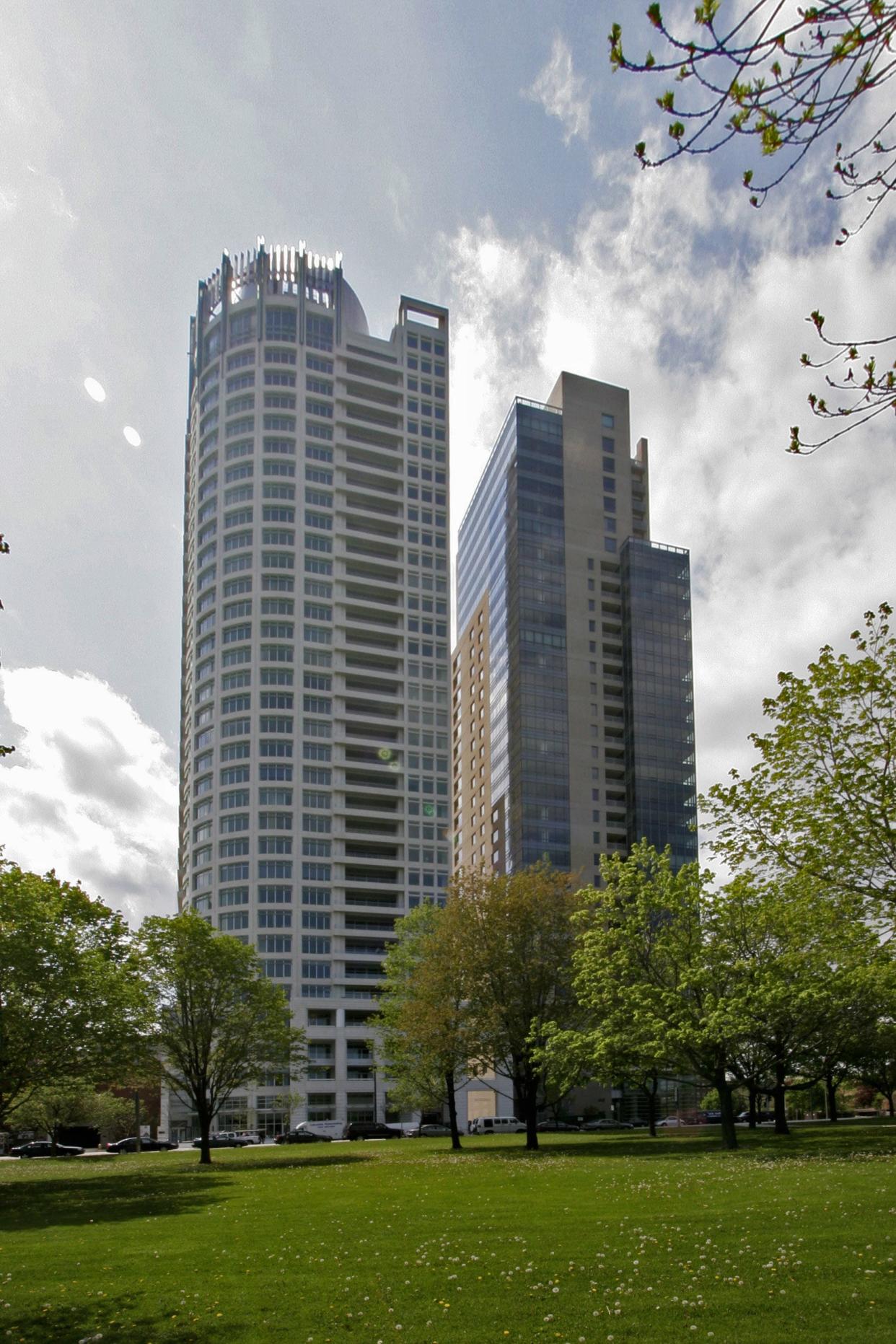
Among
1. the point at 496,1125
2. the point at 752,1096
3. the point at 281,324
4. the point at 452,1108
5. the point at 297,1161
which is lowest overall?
the point at 496,1125

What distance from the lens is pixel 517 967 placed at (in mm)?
53688

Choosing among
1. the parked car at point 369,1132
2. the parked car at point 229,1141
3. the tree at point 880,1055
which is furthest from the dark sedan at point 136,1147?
the tree at point 880,1055

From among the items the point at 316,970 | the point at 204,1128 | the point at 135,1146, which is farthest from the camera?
the point at 316,970

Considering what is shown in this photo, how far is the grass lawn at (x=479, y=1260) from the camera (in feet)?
41.8

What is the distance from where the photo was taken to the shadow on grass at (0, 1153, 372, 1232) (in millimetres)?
27078

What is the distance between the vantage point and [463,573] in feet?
597

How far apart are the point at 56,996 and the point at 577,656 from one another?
4381 inches

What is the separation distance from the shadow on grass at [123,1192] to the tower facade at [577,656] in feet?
282

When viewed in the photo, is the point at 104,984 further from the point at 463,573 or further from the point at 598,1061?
the point at 463,573

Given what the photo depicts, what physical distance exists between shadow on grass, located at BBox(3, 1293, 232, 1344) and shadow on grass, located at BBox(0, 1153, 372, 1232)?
11.9 meters

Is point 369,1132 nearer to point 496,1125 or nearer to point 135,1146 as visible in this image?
point 496,1125

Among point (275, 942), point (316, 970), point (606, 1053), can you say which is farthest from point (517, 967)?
point (316, 970)

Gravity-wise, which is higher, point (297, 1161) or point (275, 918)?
point (275, 918)

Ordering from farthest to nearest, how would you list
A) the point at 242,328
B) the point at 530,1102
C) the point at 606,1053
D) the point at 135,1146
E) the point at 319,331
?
the point at 319,331, the point at 242,328, the point at 135,1146, the point at 530,1102, the point at 606,1053
